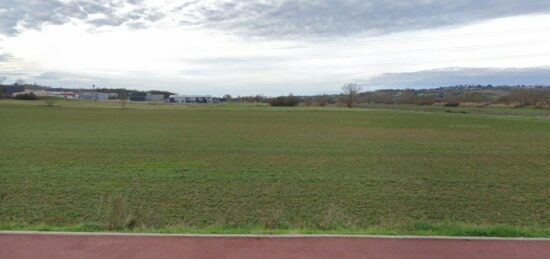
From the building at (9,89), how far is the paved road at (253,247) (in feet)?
414

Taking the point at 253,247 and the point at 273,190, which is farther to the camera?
the point at 273,190

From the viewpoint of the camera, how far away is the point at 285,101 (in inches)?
4643

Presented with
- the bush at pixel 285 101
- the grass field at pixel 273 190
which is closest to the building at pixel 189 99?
the bush at pixel 285 101

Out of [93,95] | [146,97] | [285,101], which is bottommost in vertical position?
[285,101]

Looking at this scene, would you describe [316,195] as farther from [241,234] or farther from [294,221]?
[241,234]

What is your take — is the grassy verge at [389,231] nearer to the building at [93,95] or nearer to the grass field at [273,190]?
the grass field at [273,190]

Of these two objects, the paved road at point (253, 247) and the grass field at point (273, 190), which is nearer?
the paved road at point (253, 247)

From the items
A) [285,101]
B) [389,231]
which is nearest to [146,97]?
[285,101]

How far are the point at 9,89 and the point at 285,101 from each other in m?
86.4

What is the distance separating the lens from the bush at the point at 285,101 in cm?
11725

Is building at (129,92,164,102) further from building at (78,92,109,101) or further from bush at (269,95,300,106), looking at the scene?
bush at (269,95,300,106)

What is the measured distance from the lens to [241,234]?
579cm

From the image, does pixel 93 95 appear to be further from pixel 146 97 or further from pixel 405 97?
pixel 405 97

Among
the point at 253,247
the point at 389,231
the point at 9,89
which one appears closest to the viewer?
the point at 253,247
